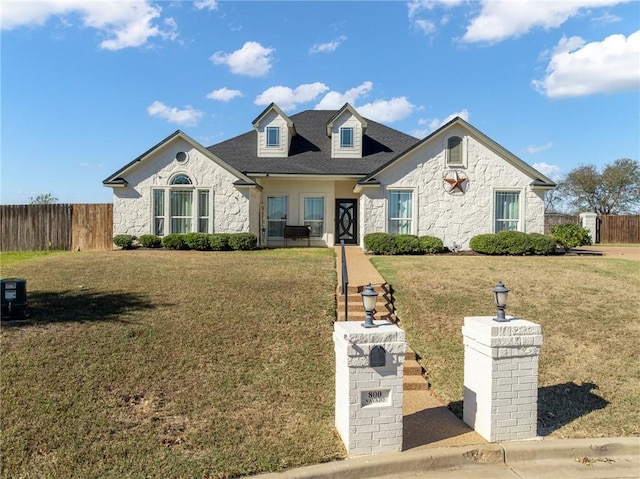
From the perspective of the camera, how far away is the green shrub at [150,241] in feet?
58.4

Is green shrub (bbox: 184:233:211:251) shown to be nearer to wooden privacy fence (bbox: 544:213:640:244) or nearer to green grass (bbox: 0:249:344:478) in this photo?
green grass (bbox: 0:249:344:478)

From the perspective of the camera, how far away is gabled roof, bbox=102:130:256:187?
707 inches

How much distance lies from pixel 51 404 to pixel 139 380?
1012 mm

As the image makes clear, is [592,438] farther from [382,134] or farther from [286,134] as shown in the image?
[382,134]

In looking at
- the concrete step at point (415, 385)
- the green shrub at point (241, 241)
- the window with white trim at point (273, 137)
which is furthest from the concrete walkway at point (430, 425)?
the window with white trim at point (273, 137)

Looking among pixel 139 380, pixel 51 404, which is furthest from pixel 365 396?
pixel 51 404

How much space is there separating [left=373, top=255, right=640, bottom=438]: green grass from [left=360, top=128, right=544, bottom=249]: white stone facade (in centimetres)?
444

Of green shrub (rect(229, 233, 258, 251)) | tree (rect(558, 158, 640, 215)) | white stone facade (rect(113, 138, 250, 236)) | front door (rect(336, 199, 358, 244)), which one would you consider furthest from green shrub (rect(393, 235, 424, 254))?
tree (rect(558, 158, 640, 215))

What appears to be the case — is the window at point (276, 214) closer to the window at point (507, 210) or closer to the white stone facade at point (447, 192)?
the white stone facade at point (447, 192)

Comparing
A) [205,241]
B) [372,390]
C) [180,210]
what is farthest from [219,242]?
[372,390]

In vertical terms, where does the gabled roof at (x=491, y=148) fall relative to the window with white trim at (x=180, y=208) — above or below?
above

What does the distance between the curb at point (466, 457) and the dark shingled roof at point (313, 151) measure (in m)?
15.4

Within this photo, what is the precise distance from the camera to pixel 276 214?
2033cm

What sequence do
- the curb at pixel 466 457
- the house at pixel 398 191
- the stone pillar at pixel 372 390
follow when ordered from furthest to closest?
the house at pixel 398 191
the stone pillar at pixel 372 390
the curb at pixel 466 457
